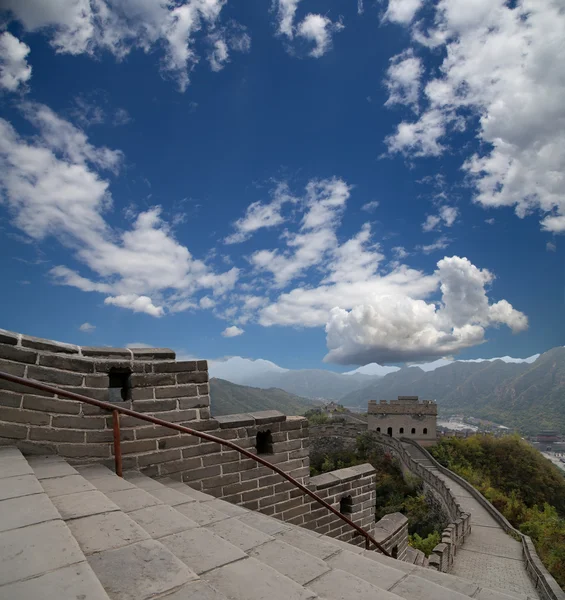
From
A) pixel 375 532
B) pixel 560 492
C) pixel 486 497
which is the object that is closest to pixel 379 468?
pixel 486 497

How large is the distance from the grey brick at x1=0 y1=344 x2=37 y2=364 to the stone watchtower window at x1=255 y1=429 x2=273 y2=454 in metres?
2.96

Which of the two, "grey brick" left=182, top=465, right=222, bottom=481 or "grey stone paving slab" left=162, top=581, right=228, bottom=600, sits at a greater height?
"grey stone paving slab" left=162, top=581, right=228, bottom=600

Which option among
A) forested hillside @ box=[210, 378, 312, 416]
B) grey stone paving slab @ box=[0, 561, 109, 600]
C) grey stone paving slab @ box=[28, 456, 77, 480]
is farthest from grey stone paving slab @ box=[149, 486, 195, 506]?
forested hillside @ box=[210, 378, 312, 416]

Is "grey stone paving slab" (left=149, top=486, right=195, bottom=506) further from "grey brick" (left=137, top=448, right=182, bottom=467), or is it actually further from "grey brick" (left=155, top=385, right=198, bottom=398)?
"grey brick" (left=155, top=385, right=198, bottom=398)

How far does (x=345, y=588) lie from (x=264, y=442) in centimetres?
338

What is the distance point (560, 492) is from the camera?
3083cm

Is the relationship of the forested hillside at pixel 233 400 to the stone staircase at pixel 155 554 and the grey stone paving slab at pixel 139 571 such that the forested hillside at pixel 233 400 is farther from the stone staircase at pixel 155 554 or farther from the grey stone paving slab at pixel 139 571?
the grey stone paving slab at pixel 139 571

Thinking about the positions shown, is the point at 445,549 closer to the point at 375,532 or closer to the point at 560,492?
the point at 375,532

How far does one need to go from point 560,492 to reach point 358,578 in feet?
127

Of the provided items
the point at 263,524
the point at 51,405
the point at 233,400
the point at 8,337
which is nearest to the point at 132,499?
the point at 263,524

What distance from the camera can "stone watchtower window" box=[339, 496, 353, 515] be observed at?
20.5 ft

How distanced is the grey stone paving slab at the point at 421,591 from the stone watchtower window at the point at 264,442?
9.84ft

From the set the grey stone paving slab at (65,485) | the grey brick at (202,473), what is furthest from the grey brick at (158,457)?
the grey stone paving slab at (65,485)

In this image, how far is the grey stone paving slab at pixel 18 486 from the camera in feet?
7.51
